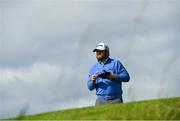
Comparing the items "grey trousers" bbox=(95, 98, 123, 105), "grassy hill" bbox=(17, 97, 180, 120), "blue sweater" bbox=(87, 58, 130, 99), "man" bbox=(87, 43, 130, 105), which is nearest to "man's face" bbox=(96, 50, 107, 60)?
"man" bbox=(87, 43, 130, 105)

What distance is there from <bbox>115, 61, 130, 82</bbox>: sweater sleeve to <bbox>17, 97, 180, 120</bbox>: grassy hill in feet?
8.10

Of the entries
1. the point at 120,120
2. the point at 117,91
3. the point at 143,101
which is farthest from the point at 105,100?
the point at 120,120

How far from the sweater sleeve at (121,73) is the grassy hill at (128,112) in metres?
2.47

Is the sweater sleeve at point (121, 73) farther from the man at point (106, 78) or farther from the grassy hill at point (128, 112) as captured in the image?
the grassy hill at point (128, 112)

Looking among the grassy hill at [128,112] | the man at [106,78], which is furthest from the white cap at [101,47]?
the grassy hill at [128,112]

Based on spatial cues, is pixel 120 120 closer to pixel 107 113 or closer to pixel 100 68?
pixel 107 113

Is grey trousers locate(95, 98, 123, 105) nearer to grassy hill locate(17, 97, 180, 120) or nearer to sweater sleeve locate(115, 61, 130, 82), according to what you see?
sweater sleeve locate(115, 61, 130, 82)

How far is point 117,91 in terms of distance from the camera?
1383 centimetres

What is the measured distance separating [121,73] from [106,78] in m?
0.37

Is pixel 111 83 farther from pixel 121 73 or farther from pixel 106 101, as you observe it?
pixel 106 101

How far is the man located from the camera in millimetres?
13680

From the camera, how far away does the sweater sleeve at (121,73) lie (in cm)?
1363

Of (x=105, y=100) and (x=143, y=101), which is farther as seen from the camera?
(x=105, y=100)

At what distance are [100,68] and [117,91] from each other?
0.72 metres
